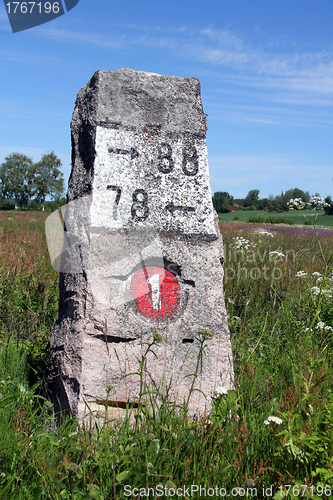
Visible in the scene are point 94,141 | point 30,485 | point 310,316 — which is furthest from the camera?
point 310,316

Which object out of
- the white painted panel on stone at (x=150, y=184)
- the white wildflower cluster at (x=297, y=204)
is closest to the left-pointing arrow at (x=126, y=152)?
the white painted panel on stone at (x=150, y=184)

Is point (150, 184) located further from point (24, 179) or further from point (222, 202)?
point (24, 179)

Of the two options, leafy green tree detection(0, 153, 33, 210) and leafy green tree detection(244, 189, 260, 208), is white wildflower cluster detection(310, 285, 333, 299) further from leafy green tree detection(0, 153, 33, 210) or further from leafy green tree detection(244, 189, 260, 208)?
leafy green tree detection(0, 153, 33, 210)

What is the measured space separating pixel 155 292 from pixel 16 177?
8206cm

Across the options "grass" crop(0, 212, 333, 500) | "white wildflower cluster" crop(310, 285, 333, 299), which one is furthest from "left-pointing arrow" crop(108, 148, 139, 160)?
"white wildflower cluster" crop(310, 285, 333, 299)

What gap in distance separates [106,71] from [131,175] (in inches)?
29.3

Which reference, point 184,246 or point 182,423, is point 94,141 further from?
point 182,423

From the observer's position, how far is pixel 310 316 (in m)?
3.36

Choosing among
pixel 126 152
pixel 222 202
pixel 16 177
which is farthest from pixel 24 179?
pixel 126 152

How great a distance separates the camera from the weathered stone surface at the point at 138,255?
2188 mm

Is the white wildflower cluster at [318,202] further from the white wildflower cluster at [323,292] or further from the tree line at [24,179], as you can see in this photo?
the tree line at [24,179]

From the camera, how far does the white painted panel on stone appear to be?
2289 mm

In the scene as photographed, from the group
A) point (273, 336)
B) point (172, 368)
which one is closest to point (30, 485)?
point (172, 368)

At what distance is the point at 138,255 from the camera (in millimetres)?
2299
